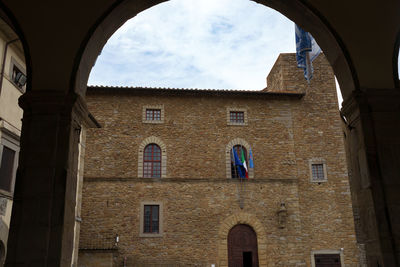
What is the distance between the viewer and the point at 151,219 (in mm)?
17609

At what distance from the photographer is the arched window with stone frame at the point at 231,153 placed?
61.3ft

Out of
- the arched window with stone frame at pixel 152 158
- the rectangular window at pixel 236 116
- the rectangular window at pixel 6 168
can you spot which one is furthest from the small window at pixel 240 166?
the rectangular window at pixel 6 168

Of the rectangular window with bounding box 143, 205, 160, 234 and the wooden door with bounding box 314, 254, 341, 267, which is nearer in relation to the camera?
the rectangular window with bounding box 143, 205, 160, 234

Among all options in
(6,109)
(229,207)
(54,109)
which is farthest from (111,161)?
(54,109)

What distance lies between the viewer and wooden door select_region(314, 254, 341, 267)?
704 inches

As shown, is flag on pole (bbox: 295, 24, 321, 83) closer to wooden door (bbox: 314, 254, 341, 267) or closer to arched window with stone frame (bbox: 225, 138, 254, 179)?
arched window with stone frame (bbox: 225, 138, 254, 179)

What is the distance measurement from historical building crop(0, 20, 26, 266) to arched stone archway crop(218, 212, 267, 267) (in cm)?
960

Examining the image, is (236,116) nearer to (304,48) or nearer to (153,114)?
(153,114)

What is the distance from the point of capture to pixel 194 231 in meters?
17.5

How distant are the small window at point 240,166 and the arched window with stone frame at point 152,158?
10.9 ft

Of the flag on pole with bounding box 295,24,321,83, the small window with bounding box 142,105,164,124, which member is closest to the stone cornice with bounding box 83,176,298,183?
the small window with bounding box 142,105,164,124

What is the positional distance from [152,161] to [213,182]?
3.09 metres

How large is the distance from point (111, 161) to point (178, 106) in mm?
4259

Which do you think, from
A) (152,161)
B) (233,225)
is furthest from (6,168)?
(233,225)
